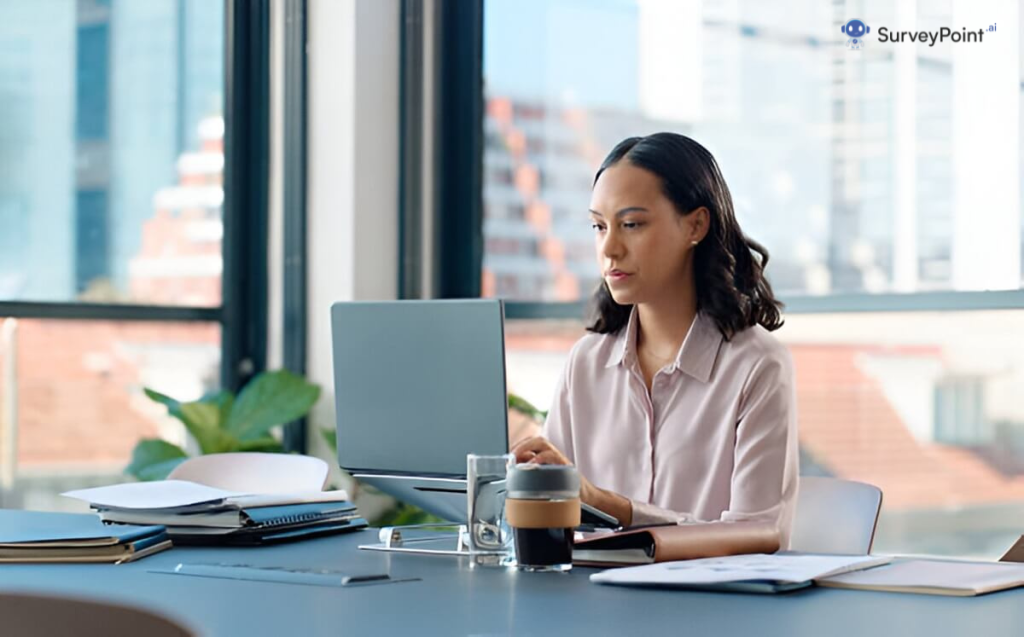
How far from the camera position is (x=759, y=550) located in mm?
1859

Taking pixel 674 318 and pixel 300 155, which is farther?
pixel 300 155

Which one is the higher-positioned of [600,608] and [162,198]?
[162,198]

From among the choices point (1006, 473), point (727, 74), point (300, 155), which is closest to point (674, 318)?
point (1006, 473)

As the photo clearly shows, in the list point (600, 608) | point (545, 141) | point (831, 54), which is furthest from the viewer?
point (545, 141)

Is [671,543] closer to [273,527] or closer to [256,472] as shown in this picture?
[273,527]

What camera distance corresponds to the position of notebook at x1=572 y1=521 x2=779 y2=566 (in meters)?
1.78

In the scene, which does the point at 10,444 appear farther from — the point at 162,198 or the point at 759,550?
the point at 759,550

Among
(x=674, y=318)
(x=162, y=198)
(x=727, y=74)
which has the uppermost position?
(x=727, y=74)

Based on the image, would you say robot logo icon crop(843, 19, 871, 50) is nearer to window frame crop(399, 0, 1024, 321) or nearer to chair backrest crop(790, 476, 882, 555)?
window frame crop(399, 0, 1024, 321)

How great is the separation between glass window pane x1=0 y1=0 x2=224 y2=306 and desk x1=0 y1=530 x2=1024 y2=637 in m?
2.48

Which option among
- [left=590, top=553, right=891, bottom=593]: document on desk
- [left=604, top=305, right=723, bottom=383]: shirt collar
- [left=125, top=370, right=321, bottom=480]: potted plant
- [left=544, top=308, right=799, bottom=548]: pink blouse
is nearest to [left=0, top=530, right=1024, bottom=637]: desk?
[left=590, top=553, right=891, bottom=593]: document on desk

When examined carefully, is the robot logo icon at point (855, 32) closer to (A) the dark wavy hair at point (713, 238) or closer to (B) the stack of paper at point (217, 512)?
(A) the dark wavy hair at point (713, 238)

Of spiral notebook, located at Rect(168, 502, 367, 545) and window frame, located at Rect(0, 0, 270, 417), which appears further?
window frame, located at Rect(0, 0, 270, 417)

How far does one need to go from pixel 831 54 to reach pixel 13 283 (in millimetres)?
2518
